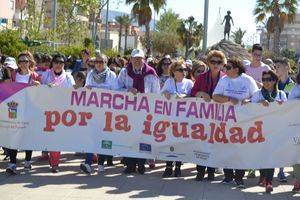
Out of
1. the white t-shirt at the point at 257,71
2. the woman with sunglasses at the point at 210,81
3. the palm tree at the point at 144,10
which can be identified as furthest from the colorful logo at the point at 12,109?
the palm tree at the point at 144,10

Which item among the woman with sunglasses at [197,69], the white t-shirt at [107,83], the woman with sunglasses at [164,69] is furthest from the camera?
the woman with sunglasses at [197,69]

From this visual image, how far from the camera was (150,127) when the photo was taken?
897 cm

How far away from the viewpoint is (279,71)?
375 inches

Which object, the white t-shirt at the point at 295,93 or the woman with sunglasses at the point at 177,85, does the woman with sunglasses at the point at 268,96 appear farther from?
the woman with sunglasses at the point at 177,85

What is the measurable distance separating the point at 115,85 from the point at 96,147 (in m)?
1.04

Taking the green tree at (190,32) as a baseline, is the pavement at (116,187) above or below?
below

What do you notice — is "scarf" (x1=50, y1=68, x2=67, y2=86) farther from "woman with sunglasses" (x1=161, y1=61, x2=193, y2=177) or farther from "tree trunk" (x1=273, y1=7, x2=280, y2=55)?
"tree trunk" (x1=273, y1=7, x2=280, y2=55)

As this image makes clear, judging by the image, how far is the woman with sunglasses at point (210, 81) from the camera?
345 inches

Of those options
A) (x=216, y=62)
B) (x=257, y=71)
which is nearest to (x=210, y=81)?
(x=216, y=62)

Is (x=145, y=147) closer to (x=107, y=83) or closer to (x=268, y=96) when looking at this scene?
(x=107, y=83)

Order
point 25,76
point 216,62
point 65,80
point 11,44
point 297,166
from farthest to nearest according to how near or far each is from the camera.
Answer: point 11,44 < point 65,80 < point 25,76 < point 216,62 < point 297,166

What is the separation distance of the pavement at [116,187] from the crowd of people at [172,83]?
0.16 meters

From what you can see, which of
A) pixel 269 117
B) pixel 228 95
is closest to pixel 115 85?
pixel 228 95

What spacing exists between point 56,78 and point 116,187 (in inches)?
90.3
